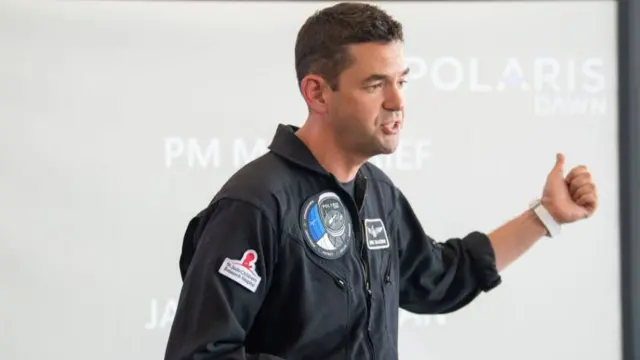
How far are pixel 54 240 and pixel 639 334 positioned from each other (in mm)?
1545

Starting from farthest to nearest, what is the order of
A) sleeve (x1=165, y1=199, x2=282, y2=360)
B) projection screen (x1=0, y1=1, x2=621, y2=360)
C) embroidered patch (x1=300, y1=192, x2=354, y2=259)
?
projection screen (x1=0, y1=1, x2=621, y2=360) → embroidered patch (x1=300, y1=192, x2=354, y2=259) → sleeve (x1=165, y1=199, x2=282, y2=360)

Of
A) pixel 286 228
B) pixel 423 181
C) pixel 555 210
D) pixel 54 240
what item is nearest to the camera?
pixel 286 228

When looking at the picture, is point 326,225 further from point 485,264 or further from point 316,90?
point 485,264

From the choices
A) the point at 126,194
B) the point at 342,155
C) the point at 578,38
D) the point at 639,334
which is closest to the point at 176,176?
the point at 126,194

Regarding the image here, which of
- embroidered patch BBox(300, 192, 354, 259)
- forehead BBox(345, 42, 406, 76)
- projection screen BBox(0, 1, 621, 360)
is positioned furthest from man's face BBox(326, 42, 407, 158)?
projection screen BBox(0, 1, 621, 360)

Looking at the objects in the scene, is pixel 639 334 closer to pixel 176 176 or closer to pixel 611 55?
pixel 611 55

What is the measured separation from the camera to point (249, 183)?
1340mm

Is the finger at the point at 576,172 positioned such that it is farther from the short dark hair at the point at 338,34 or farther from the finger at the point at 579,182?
the short dark hair at the point at 338,34

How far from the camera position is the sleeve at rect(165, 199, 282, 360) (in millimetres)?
1243

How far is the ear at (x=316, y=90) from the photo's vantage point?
140 cm

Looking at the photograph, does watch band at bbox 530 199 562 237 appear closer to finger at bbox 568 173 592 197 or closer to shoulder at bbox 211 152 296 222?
finger at bbox 568 173 592 197

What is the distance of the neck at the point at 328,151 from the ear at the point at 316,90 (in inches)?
1.2

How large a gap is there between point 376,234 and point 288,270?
206 mm

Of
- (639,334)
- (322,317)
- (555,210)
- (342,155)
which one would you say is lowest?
(639,334)
